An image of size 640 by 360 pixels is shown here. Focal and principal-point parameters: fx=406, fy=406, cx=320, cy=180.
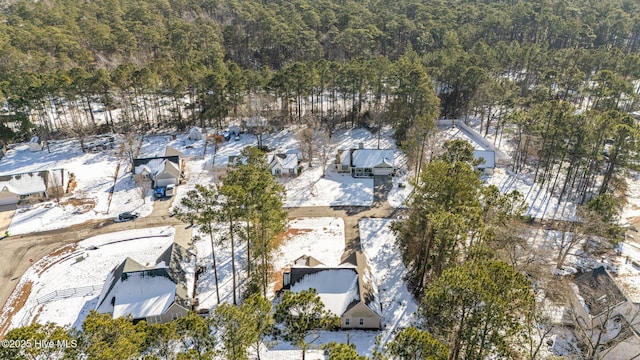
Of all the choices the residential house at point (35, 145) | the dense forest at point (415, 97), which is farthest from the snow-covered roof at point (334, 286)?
the residential house at point (35, 145)

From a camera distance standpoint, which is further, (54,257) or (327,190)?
(327,190)

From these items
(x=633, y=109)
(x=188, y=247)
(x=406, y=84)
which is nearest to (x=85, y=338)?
(x=188, y=247)

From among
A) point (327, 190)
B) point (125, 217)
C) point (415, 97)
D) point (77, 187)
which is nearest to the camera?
point (125, 217)

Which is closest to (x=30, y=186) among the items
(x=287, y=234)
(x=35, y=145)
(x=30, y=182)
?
(x=30, y=182)

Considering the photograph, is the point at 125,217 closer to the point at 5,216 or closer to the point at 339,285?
the point at 5,216

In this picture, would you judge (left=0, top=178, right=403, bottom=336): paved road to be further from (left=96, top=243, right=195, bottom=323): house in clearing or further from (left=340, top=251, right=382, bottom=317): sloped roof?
(left=96, top=243, right=195, bottom=323): house in clearing

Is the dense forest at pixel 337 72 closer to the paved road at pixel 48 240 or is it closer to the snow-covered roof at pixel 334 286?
the snow-covered roof at pixel 334 286
